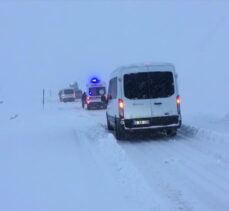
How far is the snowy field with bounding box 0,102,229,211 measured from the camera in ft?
27.4

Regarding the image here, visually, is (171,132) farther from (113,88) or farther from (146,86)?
(113,88)

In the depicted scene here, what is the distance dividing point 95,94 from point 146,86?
79.5 feet

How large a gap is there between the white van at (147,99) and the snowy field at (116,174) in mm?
524

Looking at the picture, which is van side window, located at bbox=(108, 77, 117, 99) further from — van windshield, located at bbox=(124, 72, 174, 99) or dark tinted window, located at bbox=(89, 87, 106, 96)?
dark tinted window, located at bbox=(89, 87, 106, 96)

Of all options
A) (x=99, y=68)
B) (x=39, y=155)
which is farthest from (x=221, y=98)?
(x=99, y=68)

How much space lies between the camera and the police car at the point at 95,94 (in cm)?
4047

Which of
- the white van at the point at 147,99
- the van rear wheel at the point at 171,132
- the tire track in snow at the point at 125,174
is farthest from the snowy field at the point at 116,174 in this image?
the white van at the point at 147,99

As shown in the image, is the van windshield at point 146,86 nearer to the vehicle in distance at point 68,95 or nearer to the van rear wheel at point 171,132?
the van rear wheel at point 171,132

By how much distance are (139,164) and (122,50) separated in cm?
9365

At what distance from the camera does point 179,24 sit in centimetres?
9612

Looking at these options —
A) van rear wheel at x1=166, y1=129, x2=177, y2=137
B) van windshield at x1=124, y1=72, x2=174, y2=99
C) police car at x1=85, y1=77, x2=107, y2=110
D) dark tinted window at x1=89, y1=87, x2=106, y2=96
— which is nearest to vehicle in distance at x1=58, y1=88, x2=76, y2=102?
police car at x1=85, y1=77, x2=107, y2=110

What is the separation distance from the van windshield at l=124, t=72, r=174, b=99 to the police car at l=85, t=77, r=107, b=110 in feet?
75.9

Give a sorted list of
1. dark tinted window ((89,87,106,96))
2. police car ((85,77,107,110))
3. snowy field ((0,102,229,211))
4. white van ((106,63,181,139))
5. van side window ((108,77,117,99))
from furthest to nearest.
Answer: dark tinted window ((89,87,106,96)) < police car ((85,77,107,110)) < van side window ((108,77,117,99)) < white van ((106,63,181,139)) < snowy field ((0,102,229,211))

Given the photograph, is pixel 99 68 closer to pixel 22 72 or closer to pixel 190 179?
pixel 22 72
